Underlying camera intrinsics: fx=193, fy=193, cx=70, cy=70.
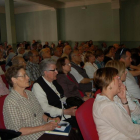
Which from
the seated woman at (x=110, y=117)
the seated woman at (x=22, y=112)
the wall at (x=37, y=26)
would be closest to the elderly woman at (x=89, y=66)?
the seated woman at (x=22, y=112)

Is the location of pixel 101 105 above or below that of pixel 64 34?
below

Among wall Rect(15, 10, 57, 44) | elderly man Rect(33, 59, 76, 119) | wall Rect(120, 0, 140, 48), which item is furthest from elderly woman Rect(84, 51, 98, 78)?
wall Rect(15, 10, 57, 44)

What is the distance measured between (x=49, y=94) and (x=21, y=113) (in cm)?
73

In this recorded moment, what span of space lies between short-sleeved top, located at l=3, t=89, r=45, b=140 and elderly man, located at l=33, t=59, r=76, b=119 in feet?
1.10

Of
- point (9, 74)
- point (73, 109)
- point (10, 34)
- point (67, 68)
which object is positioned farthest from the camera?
point (10, 34)

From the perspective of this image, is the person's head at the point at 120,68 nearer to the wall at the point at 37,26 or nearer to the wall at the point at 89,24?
the wall at the point at 89,24

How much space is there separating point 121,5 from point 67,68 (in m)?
10.7

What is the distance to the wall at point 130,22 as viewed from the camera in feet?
41.0

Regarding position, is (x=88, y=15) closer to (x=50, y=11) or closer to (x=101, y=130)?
(x=50, y=11)

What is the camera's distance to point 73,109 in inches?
105

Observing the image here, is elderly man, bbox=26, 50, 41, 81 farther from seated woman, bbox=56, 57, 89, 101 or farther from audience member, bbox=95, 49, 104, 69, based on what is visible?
Answer: audience member, bbox=95, 49, 104, 69

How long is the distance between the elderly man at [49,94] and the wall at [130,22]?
1085 centimetres

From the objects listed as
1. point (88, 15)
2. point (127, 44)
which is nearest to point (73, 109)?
point (127, 44)

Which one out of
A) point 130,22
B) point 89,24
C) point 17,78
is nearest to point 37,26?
point 89,24
